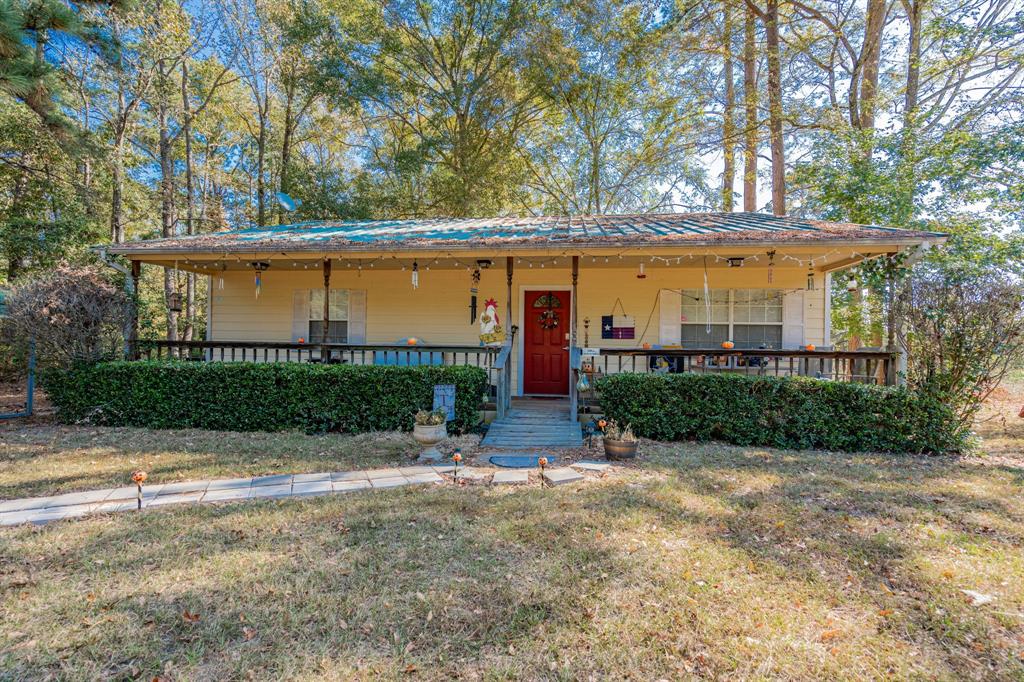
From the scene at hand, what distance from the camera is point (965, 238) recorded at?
10.1m

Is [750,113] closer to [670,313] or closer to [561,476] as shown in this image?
[670,313]

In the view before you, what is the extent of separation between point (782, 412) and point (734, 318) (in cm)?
291

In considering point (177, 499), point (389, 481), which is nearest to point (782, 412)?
point (389, 481)

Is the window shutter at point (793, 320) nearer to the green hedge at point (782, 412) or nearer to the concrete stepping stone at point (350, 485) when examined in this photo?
the green hedge at point (782, 412)

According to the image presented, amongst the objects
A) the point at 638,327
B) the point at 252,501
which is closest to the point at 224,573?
the point at 252,501

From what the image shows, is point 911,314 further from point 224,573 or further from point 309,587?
point 224,573

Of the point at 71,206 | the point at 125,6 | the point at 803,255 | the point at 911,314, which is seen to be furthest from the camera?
the point at 71,206

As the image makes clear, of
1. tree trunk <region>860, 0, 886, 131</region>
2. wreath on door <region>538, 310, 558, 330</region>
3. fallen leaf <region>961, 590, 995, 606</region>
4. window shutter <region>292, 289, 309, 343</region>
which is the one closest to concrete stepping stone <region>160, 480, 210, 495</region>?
window shutter <region>292, 289, 309, 343</region>

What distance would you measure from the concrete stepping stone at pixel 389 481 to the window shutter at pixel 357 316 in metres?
5.47

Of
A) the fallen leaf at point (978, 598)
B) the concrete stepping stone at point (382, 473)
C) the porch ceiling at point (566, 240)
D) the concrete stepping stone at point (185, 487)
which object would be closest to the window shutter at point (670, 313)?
the porch ceiling at point (566, 240)

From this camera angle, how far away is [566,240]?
7344mm

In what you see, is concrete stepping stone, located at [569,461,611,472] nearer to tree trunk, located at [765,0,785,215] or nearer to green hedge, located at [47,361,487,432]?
green hedge, located at [47,361,487,432]

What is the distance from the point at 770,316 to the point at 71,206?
16.7 meters

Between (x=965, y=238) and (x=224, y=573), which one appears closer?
(x=224, y=573)
